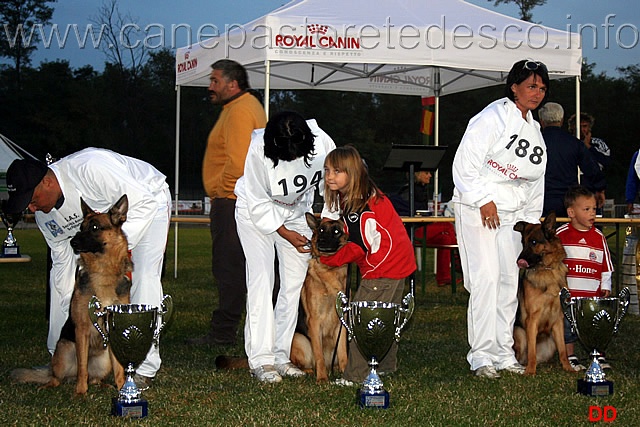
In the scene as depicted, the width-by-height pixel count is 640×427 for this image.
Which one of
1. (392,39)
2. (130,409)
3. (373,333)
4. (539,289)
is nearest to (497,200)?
(539,289)

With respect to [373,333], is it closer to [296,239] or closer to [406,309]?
[406,309]

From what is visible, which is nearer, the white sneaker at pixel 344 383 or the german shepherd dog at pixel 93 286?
the german shepherd dog at pixel 93 286

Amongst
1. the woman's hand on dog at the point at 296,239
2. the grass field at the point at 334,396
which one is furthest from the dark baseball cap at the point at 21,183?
the woman's hand on dog at the point at 296,239

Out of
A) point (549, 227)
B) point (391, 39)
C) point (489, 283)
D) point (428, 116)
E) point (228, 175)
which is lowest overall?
point (489, 283)

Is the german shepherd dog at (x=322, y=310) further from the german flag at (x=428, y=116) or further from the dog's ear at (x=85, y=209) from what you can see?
the german flag at (x=428, y=116)

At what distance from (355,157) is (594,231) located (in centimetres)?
212

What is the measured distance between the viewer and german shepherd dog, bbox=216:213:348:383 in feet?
16.3

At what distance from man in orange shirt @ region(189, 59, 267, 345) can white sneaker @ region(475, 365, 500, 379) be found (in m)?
2.39

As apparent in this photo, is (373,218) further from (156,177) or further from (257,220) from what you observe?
(156,177)

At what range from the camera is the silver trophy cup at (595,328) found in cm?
462

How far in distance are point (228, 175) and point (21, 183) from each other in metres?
2.45

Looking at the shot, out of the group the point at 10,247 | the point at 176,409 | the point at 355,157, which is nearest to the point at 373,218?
the point at 355,157

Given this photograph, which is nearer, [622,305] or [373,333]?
[373,333]

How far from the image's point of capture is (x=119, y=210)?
453 cm
